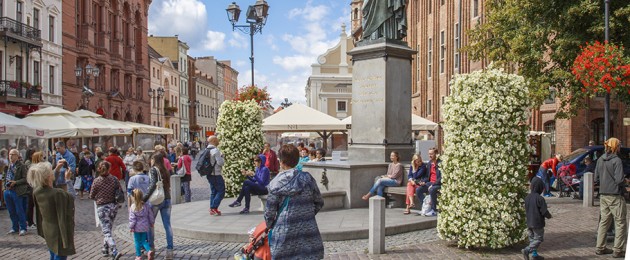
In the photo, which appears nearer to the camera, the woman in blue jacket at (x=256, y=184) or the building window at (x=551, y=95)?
the woman in blue jacket at (x=256, y=184)

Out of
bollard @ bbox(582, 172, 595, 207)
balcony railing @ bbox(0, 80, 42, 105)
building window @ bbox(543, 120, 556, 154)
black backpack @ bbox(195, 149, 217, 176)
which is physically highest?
balcony railing @ bbox(0, 80, 42, 105)

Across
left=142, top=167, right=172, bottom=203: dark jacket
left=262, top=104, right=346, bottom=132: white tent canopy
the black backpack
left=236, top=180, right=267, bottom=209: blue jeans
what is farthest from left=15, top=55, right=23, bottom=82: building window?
left=142, top=167, right=172, bottom=203: dark jacket

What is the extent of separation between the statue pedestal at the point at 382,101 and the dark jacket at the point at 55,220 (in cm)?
746

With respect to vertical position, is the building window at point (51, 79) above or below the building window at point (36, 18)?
below

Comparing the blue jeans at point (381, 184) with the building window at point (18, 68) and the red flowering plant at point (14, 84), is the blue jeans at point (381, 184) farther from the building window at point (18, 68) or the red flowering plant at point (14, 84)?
the building window at point (18, 68)

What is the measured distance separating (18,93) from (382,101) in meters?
26.1

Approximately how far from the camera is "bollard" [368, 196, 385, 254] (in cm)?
851

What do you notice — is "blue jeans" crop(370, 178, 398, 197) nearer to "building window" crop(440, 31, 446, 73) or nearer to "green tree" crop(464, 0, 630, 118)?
"green tree" crop(464, 0, 630, 118)

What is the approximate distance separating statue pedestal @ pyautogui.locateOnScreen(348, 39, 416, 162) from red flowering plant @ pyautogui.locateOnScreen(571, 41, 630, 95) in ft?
16.8

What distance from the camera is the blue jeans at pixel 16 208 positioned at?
10.9 meters

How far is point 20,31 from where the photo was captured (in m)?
32.5

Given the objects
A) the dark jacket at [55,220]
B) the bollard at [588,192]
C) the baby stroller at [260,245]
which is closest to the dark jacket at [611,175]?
the baby stroller at [260,245]

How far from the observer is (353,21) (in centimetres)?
9688

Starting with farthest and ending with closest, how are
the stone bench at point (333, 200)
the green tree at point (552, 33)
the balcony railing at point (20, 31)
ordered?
the balcony railing at point (20, 31)
the green tree at point (552, 33)
the stone bench at point (333, 200)
